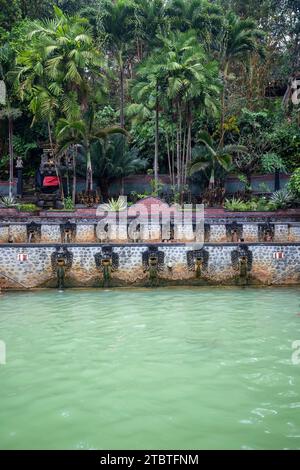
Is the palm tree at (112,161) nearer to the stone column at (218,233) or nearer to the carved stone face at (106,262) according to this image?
the stone column at (218,233)

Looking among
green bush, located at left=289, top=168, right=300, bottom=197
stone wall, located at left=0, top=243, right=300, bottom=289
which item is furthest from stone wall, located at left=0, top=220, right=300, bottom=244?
stone wall, located at left=0, top=243, right=300, bottom=289

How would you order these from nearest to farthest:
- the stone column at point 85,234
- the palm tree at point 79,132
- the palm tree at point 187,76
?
the stone column at point 85,234 < the palm tree at point 79,132 < the palm tree at point 187,76

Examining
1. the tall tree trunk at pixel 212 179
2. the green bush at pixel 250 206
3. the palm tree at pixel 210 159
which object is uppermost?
the palm tree at pixel 210 159

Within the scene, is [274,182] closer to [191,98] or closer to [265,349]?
[191,98]

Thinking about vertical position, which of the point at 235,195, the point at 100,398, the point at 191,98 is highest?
the point at 191,98

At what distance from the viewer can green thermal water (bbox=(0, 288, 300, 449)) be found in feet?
18.8

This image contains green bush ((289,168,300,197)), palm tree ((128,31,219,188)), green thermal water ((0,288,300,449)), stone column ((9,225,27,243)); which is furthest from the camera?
palm tree ((128,31,219,188))

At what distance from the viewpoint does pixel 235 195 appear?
1090 inches

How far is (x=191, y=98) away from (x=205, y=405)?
2022 cm

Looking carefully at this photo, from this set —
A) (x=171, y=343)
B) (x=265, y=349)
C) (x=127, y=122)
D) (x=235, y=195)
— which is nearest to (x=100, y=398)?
(x=171, y=343)

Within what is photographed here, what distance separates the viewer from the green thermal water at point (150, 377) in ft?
18.8

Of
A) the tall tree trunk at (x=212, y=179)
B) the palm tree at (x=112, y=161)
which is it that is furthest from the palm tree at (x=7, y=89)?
the tall tree trunk at (x=212, y=179)

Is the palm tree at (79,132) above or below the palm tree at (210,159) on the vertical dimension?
above

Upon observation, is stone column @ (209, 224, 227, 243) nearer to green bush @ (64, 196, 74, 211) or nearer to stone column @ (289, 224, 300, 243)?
stone column @ (289, 224, 300, 243)
